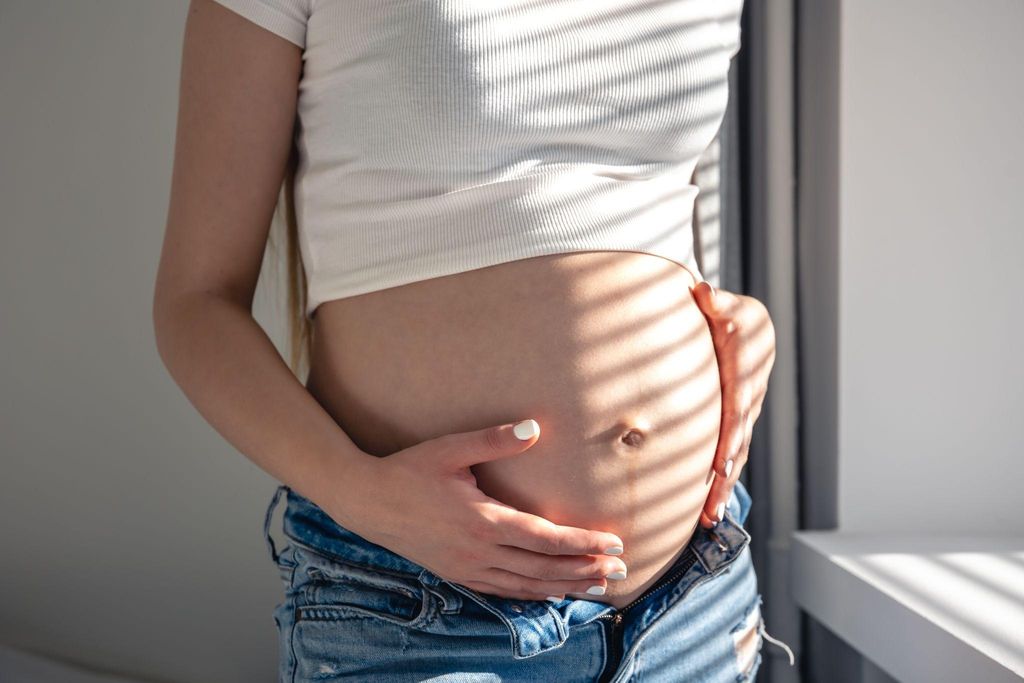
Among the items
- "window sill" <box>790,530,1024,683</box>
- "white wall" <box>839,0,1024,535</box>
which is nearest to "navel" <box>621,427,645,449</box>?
"window sill" <box>790,530,1024,683</box>

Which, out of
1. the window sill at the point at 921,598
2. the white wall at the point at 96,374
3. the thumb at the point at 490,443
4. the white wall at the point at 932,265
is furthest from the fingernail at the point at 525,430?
the white wall at the point at 96,374

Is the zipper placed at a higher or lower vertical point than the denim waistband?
lower

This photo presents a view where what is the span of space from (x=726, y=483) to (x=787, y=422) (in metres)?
0.60

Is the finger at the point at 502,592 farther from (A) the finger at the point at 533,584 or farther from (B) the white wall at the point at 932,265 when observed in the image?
(B) the white wall at the point at 932,265

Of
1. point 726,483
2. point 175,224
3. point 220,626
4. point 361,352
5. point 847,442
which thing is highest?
point 175,224

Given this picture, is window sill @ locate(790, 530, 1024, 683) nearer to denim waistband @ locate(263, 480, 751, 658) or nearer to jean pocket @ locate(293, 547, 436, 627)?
denim waistband @ locate(263, 480, 751, 658)

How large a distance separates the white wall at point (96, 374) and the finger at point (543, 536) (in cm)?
90

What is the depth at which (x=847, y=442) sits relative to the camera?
52.1 inches

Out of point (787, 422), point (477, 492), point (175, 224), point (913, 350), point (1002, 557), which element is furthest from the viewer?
point (787, 422)

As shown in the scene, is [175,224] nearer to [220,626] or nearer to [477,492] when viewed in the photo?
[477,492]

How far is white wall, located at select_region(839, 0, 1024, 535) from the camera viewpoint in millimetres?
1280

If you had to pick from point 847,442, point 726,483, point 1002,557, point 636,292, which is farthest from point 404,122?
point 1002,557

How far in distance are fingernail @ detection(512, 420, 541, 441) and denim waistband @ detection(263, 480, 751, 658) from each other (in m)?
0.14

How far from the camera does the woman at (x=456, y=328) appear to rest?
74 centimetres
